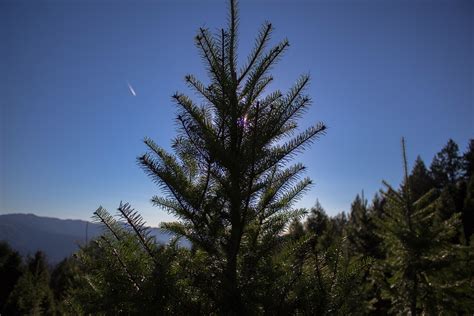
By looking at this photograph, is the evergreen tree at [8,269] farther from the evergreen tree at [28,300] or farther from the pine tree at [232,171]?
the pine tree at [232,171]

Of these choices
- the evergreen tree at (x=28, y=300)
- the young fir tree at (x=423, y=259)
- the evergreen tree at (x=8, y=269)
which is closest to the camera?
the young fir tree at (x=423, y=259)

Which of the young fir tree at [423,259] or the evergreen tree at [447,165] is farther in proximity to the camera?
the evergreen tree at [447,165]

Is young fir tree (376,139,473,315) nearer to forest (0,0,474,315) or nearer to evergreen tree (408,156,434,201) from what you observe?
forest (0,0,474,315)

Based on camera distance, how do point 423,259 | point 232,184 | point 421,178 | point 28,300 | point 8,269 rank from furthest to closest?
1. point 421,178
2. point 8,269
3. point 28,300
4. point 423,259
5. point 232,184

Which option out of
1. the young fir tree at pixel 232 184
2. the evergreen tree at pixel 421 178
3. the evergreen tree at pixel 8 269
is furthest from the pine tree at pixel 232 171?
the evergreen tree at pixel 421 178

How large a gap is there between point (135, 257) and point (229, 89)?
127 cm

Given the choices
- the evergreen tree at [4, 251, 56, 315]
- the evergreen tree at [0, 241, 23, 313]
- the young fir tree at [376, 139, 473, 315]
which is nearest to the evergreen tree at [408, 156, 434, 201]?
the young fir tree at [376, 139, 473, 315]

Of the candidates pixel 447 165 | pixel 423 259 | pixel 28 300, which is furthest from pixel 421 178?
pixel 28 300

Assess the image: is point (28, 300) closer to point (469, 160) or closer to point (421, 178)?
point (421, 178)

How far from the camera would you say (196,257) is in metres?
1.92

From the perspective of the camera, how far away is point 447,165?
49.9 m

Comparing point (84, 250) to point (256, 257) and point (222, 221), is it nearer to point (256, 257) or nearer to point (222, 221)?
point (222, 221)

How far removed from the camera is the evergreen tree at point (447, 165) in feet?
160

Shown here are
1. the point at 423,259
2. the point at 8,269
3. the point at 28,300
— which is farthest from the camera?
the point at 8,269
